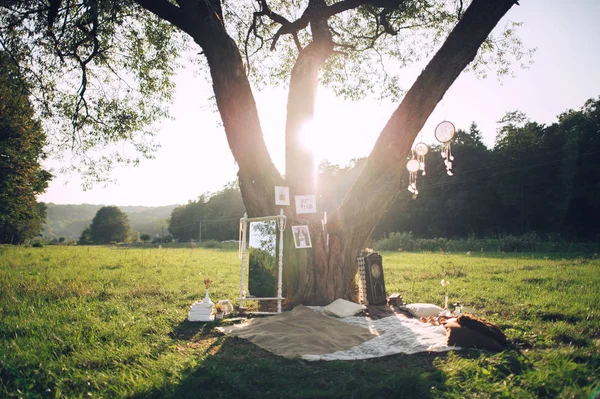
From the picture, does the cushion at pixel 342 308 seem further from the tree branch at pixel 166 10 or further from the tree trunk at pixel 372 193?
the tree branch at pixel 166 10

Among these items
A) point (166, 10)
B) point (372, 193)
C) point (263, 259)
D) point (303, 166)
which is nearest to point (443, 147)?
point (372, 193)

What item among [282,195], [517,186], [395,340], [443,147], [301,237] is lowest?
[395,340]

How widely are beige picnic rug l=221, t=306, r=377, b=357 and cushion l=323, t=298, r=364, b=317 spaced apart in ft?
0.87

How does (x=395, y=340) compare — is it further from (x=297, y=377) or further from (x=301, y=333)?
(x=297, y=377)

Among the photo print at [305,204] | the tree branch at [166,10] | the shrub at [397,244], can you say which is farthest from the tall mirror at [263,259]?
the shrub at [397,244]

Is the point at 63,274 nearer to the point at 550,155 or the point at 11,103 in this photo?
the point at 11,103

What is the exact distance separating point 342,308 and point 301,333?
142 cm

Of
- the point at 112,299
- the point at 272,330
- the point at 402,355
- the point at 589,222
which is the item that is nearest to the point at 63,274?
the point at 112,299

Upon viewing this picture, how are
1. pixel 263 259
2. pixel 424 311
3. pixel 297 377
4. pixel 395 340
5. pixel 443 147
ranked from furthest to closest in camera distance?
pixel 263 259 → pixel 443 147 → pixel 424 311 → pixel 395 340 → pixel 297 377

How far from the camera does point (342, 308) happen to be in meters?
6.15

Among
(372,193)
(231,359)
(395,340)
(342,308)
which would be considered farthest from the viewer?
(372,193)

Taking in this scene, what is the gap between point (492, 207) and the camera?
123 feet

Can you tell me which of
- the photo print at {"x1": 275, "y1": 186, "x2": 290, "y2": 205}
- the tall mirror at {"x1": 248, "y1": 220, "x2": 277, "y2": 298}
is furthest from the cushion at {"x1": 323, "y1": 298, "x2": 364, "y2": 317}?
the photo print at {"x1": 275, "y1": 186, "x2": 290, "y2": 205}

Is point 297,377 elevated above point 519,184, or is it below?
below
